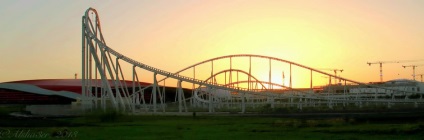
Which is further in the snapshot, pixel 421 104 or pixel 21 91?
pixel 21 91

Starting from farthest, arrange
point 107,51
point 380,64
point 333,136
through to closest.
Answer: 1. point 380,64
2. point 107,51
3. point 333,136

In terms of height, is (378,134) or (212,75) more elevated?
(212,75)

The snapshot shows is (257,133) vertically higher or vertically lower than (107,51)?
lower

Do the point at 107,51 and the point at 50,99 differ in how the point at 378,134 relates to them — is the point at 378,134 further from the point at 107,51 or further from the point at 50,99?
the point at 50,99

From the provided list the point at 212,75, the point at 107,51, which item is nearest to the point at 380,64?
the point at 212,75

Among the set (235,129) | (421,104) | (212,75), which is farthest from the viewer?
(212,75)

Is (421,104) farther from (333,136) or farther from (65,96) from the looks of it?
(65,96)

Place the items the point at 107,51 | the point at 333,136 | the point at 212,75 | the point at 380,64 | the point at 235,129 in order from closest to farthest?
the point at 333,136
the point at 235,129
the point at 107,51
the point at 212,75
the point at 380,64

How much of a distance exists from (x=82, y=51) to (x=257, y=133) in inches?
1367

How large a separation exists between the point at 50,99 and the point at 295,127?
6854cm

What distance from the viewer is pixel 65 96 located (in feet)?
293

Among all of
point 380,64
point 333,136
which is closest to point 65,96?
point 333,136

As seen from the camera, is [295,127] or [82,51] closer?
[295,127]

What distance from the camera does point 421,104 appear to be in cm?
5997
